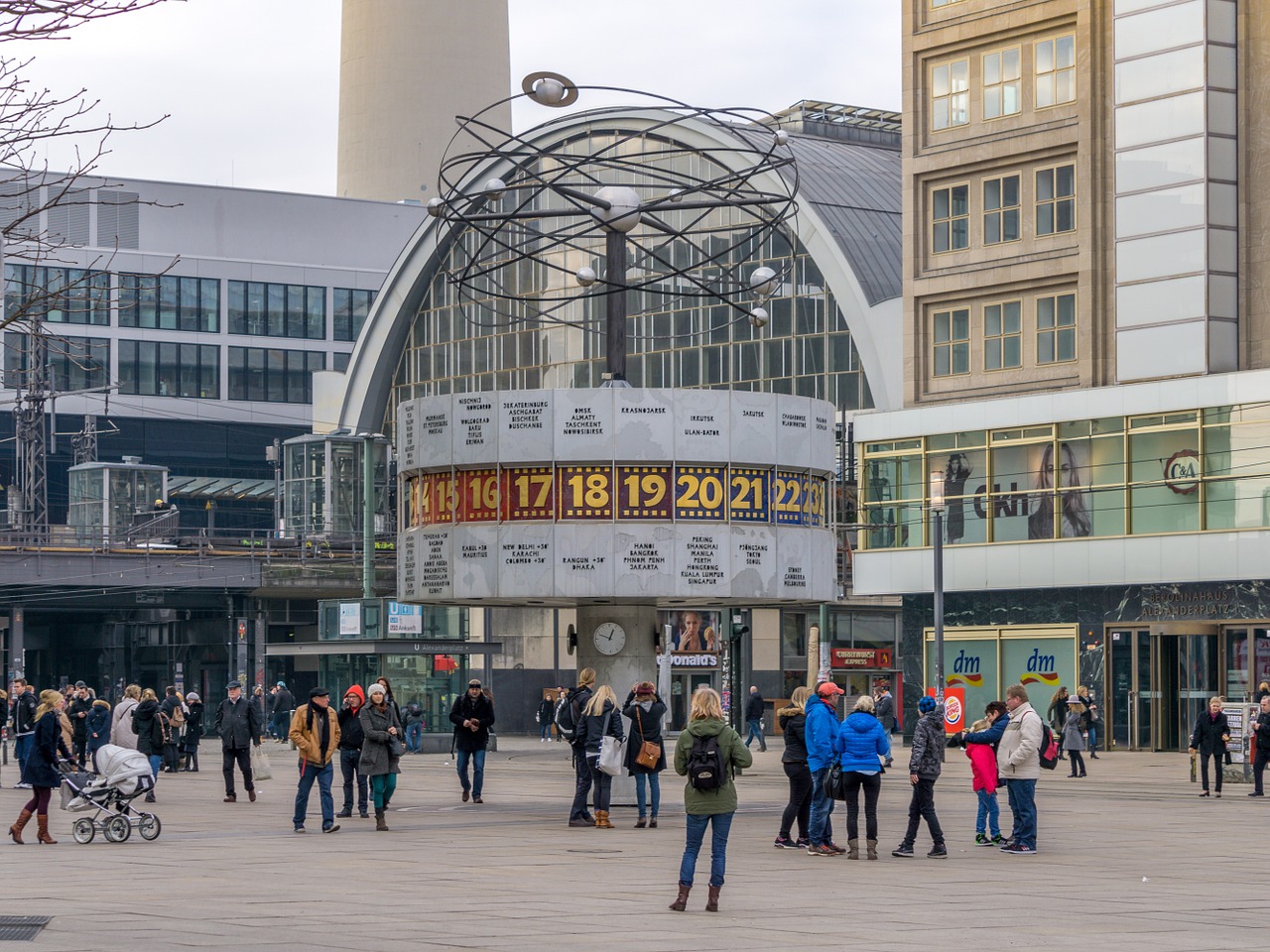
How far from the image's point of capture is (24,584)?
7019cm

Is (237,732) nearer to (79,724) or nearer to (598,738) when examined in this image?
(598,738)

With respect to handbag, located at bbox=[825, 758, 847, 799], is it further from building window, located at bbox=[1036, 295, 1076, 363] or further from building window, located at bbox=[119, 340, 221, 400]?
building window, located at bbox=[119, 340, 221, 400]

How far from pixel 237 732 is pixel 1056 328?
92.6 feet

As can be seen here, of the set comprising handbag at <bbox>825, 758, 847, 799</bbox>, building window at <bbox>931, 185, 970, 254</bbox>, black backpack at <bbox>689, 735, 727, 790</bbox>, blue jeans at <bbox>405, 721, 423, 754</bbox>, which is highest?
building window at <bbox>931, 185, 970, 254</bbox>

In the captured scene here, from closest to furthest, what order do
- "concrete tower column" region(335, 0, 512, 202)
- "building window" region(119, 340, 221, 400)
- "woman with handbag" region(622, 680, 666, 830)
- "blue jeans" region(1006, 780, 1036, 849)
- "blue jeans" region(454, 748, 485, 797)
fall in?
"blue jeans" region(1006, 780, 1036, 849), "woman with handbag" region(622, 680, 666, 830), "blue jeans" region(454, 748, 485, 797), "building window" region(119, 340, 221, 400), "concrete tower column" region(335, 0, 512, 202)

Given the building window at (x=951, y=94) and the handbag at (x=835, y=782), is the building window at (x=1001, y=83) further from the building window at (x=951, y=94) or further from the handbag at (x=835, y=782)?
the handbag at (x=835, y=782)

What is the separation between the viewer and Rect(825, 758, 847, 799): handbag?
2066 cm

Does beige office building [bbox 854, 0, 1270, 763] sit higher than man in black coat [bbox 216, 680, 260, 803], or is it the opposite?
beige office building [bbox 854, 0, 1270, 763]

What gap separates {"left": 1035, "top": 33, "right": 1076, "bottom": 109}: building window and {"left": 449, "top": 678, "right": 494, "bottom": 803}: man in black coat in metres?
27.8

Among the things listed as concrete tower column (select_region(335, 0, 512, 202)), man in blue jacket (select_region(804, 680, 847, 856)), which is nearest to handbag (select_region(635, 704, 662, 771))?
man in blue jacket (select_region(804, 680, 847, 856))

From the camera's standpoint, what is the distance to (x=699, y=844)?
1568cm

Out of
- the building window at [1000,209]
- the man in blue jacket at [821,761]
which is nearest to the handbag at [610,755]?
the man in blue jacket at [821,761]

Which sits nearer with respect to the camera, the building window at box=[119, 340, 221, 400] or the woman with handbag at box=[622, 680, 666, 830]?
the woman with handbag at box=[622, 680, 666, 830]

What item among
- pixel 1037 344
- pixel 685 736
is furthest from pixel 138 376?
pixel 685 736
